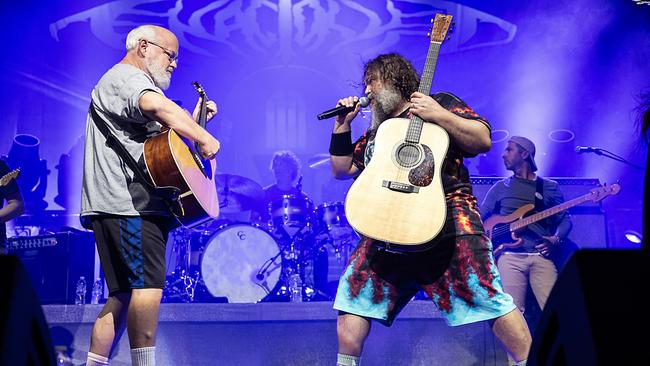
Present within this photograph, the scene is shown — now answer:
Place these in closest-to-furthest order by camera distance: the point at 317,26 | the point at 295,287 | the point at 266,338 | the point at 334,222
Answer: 1. the point at 266,338
2. the point at 295,287
3. the point at 334,222
4. the point at 317,26

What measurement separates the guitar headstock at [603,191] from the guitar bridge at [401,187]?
13.8 feet

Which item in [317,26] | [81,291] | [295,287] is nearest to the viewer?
[81,291]

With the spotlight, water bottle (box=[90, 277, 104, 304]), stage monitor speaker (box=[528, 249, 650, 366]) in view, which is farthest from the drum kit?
stage monitor speaker (box=[528, 249, 650, 366])

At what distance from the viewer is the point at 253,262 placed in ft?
22.3

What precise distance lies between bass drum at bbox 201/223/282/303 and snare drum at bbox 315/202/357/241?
596 millimetres

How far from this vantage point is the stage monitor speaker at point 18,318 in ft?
4.39

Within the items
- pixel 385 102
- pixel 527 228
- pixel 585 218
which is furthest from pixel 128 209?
pixel 585 218

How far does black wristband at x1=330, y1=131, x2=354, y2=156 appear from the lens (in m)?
3.50

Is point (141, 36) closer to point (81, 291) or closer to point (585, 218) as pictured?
point (81, 291)

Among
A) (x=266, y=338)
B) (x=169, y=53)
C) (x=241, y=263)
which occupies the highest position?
(x=169, y=53)

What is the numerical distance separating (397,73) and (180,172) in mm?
1221

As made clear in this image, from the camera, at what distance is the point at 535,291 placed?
239 inches

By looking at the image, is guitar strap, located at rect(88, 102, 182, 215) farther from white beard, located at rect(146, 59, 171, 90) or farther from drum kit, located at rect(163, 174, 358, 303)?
drum kit, located at rect(163, 174, 358, 303)

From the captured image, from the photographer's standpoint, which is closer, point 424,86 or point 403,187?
point 403,187
